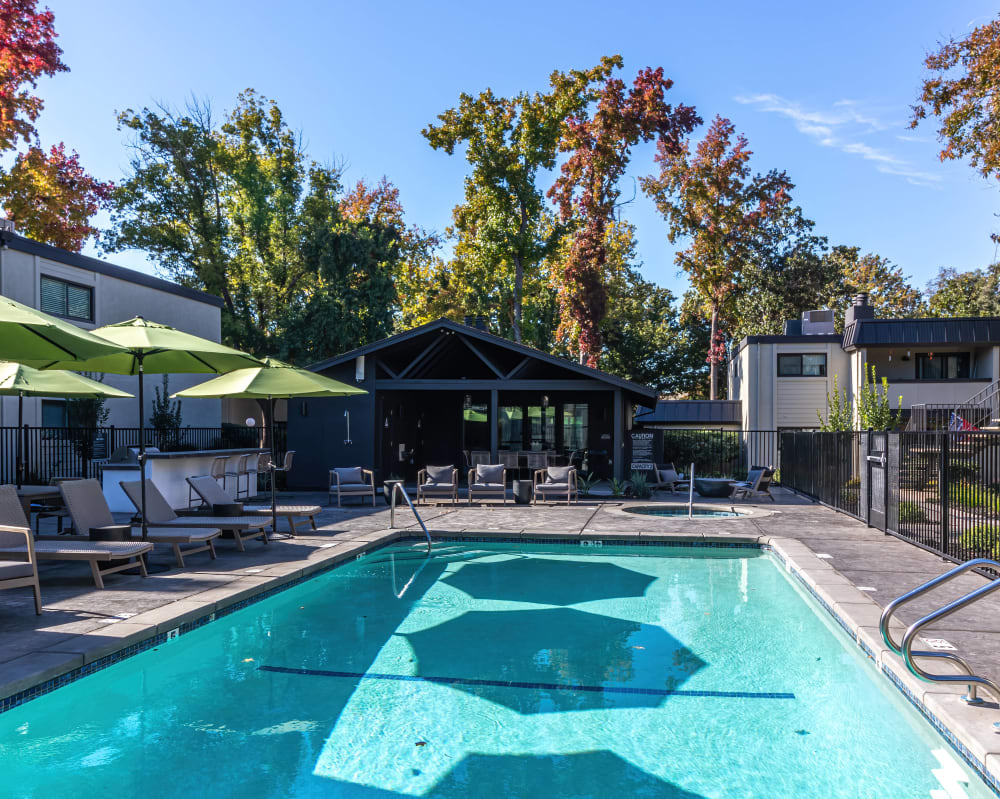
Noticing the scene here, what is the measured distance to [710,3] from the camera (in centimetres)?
1736

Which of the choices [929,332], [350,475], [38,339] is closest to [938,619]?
[38,339]

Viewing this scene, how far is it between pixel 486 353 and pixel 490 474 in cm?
370

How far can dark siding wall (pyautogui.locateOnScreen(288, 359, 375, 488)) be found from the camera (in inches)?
696

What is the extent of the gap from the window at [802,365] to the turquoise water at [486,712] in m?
19.8

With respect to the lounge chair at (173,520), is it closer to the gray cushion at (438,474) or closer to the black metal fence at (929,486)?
the gray cushion at (438,474)

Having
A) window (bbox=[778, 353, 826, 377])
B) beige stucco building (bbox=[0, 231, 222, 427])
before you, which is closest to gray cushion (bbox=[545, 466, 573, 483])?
beige stucco building (bbox=[0, 231, 222, 427])

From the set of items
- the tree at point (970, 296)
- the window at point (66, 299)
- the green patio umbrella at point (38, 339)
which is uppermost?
the tree at point (970, 296)

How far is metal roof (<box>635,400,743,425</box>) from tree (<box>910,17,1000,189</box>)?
13872 millimetres

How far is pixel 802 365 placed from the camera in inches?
1025

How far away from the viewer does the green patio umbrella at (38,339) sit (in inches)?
227

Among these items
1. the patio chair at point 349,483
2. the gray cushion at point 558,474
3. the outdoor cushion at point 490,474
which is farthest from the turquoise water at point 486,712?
the gray cushion at point 558,474

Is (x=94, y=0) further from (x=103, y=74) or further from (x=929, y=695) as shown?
(x=929, y=695)

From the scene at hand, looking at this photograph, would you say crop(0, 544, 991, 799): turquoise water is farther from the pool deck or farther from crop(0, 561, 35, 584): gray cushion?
crop(0, 561, 35, 584): gray cushion

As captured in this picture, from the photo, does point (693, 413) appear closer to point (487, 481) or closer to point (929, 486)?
point (487, 481)
